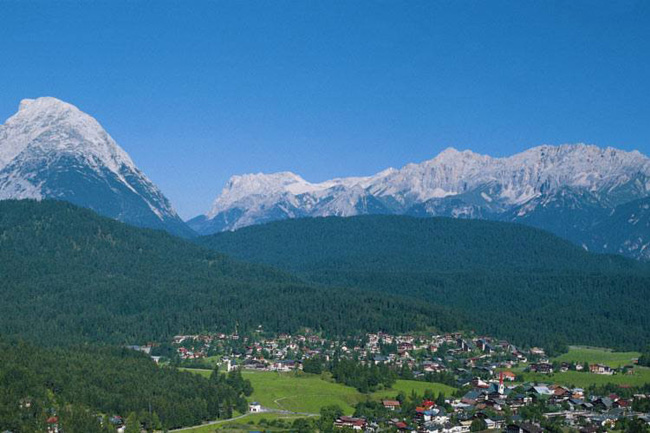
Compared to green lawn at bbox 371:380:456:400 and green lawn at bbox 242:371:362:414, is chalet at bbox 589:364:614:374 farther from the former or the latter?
green lawn at bbox 242:371:362:414

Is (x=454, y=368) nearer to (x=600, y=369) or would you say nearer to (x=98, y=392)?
(x=600, y=369)

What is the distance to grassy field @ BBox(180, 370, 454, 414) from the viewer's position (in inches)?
4968

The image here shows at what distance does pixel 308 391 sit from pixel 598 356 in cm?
5511

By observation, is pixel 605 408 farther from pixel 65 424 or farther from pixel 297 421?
pixel 65 424

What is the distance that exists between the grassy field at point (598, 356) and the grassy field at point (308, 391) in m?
31.7

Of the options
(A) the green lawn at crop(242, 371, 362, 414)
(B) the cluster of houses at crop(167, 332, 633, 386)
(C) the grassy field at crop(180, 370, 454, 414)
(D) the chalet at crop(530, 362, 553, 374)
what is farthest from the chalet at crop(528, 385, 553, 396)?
(A) the green lawn at crop(242, 371, 362, 414)

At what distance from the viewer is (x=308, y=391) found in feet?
434

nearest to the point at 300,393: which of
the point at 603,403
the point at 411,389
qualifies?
the point at 411,389

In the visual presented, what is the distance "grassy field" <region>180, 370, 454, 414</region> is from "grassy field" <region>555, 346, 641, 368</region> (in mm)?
31727

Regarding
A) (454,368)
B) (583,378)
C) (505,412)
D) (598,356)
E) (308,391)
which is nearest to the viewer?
(505,412)

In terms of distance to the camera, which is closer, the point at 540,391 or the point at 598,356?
the point at 540,391

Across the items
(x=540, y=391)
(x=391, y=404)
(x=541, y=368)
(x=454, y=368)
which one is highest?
(x=541, y=368)

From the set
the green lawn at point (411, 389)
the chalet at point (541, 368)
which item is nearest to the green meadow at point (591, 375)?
the chalet at point (541, 368)

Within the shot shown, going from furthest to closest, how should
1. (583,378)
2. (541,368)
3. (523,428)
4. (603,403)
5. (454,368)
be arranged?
(541,368) < (454,368) < (583,378) < (603,403) < (523,428)
